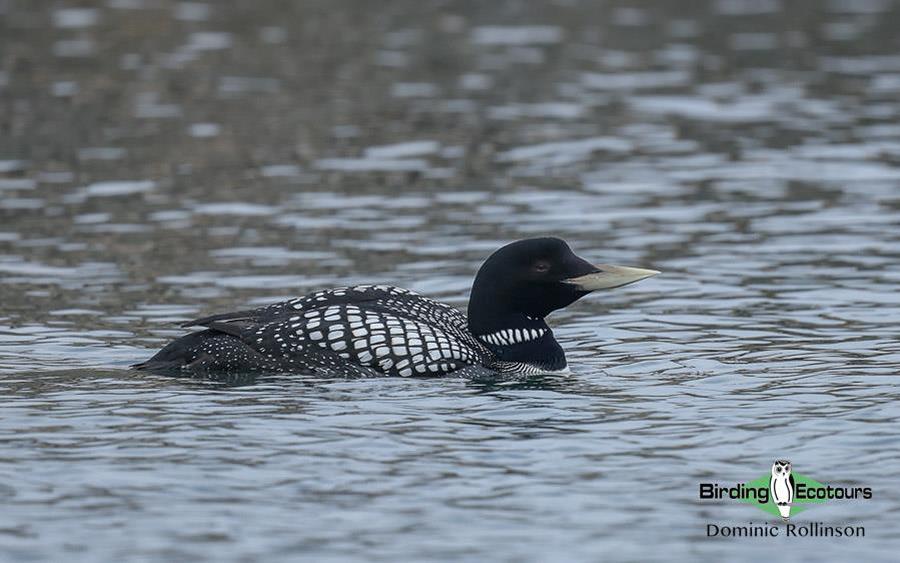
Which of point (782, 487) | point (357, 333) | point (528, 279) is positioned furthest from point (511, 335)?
point (782, 487)

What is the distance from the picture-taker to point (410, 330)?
8852 mm

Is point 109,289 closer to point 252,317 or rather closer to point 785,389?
point 252,317

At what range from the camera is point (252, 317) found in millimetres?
9023

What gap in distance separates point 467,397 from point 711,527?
7.37 ft

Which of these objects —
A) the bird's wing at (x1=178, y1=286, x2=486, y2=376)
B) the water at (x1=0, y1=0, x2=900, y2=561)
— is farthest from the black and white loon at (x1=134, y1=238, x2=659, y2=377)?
the water at (x1=0, y1=0, x2=900, y2=561)

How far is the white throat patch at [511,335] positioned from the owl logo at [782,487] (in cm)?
225

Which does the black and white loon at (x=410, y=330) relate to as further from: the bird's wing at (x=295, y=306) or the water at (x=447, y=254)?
the water at (x=447, y=254)

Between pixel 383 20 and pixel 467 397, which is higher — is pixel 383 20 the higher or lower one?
the higher one

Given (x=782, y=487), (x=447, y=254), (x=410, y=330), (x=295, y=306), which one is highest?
(x=295, y=306)

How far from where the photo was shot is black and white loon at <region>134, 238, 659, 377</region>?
346 inches

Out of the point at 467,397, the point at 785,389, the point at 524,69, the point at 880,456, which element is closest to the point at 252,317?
the point at 467,397

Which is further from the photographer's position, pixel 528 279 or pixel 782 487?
pixel 528 279

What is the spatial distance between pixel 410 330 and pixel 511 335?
0.63 metres

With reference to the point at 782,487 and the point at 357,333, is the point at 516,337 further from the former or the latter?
the point at 782,487
